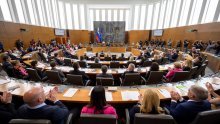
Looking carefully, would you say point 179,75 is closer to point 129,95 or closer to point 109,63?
point 129,95

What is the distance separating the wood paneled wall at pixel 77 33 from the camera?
35.6ft

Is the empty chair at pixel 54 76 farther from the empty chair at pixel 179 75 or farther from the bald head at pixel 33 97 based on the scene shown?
the empty chair at pixel 179 75

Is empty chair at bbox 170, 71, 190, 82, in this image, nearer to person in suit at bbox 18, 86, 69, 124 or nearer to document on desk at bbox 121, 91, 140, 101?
document on desk at bbox 121, 91, 140, 101

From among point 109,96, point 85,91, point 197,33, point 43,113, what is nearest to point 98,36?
point 197,33

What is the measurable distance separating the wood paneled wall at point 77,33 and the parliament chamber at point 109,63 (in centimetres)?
9

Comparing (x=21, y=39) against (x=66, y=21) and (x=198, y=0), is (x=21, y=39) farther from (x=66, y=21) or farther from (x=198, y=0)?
(x=198, y=0)

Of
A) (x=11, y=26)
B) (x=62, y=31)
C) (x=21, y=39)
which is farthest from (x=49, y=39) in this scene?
(x=11, y=26)

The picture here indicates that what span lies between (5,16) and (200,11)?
1858cm

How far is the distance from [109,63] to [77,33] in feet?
57.9

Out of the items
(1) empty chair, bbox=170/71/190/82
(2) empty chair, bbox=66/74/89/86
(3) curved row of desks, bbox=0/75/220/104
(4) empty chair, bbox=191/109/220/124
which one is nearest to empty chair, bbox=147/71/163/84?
(1) empty chair, bbox=170/71/190/82

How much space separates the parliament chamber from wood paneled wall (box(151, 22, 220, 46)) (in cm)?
9

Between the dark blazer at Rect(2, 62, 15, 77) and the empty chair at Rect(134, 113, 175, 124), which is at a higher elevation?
the empty chair at Rect(134, 113, 175, 124)

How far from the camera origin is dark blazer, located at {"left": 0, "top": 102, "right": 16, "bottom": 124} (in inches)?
80.3

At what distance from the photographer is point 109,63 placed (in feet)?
22.1
